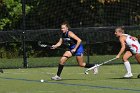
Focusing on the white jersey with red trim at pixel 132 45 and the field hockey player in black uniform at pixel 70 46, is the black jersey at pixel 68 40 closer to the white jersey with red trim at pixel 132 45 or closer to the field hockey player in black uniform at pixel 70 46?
the field hockey player in black uniform at pixel 70 46

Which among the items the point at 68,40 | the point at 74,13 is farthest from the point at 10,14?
the point at 68,40

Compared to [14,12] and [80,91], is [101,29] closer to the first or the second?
[14,12]

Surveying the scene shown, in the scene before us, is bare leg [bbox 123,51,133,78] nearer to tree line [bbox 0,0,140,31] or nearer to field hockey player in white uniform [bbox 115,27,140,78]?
field hockey player in white uniform [bbox 115,27,140,78]

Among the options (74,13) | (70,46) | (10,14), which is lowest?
(10,14)

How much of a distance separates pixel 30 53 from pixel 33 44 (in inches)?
25.0

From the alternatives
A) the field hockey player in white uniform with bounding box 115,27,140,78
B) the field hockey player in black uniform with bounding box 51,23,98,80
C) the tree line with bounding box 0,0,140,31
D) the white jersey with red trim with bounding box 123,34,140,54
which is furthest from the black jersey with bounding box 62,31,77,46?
the tree line with bounding box 0,0,140,31

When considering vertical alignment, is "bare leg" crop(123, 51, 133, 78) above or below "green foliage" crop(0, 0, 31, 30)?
above

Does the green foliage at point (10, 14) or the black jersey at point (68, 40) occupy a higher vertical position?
the black jersey at point (68, 40)

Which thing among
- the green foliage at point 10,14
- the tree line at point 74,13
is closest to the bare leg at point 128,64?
the green foliage at point 10,14

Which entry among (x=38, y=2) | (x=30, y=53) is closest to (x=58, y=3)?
(x=38, y=2)

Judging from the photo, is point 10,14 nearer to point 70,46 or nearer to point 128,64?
point 70,46

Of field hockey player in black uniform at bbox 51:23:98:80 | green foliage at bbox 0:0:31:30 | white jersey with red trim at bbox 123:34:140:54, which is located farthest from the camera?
green foliage at bbox 0:0:31:30

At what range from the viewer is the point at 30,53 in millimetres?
24984

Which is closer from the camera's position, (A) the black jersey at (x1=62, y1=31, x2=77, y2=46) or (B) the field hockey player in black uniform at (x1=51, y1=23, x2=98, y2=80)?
(B) the field hockey player in black uniform at (x1=51, y1=23, x2=98, y2=80)
